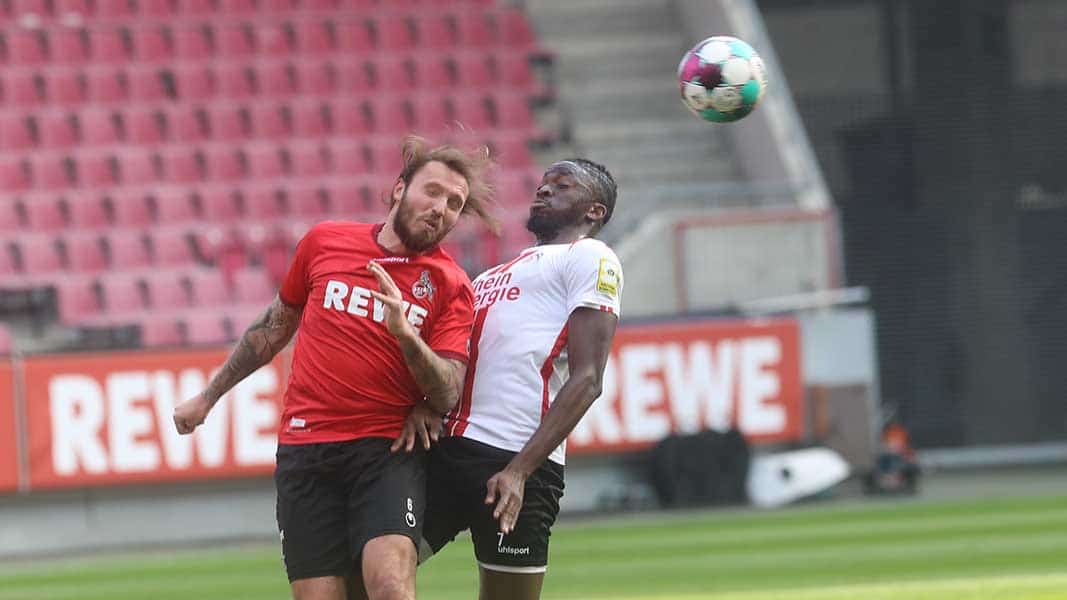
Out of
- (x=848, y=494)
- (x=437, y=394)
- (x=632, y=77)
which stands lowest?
(x=848, y=494)

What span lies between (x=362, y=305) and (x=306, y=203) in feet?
42.1

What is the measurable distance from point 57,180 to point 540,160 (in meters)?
4.79

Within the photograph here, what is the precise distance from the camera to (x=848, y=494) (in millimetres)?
17672

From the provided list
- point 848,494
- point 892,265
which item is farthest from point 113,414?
point 892,265

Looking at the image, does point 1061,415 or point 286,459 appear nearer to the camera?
point 286,459

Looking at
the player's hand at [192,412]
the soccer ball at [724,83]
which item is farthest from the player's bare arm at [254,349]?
the soccer ball at [724,83]

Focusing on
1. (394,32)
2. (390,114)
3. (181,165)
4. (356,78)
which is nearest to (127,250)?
(181,165)

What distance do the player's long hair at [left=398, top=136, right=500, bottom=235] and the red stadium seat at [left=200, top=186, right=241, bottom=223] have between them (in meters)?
12.5

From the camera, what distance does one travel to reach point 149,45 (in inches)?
774

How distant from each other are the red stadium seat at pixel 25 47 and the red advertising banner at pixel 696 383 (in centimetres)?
667

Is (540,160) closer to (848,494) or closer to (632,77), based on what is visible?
(632,77)

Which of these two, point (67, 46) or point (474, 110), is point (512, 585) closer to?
point (474, 110)

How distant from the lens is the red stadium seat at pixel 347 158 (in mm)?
19156

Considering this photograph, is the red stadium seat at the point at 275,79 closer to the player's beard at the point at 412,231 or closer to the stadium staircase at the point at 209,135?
the stadium staircase at the point at 209,135
